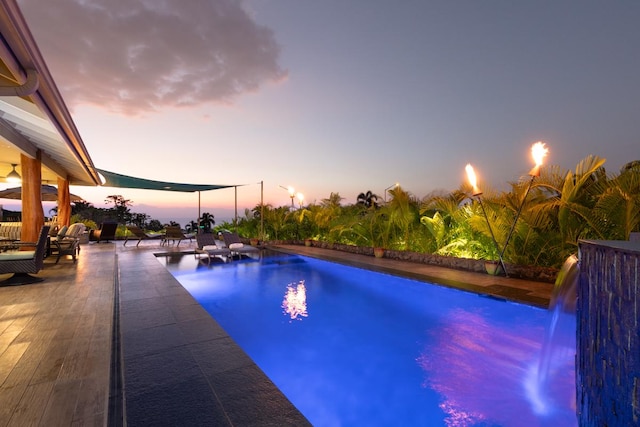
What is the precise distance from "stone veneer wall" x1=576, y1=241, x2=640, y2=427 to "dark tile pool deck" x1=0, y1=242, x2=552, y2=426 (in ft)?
5.50

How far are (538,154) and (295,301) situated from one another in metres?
5.27

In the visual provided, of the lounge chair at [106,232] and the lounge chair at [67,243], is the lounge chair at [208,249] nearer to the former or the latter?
the lounge chair at [67,243]

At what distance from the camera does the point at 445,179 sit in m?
21.6

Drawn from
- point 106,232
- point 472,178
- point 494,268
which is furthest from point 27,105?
point 106,232

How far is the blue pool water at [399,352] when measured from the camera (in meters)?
2.84

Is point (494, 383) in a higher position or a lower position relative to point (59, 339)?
lower

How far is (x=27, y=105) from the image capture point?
4.82 metres

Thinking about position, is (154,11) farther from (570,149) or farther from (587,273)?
(570,149)

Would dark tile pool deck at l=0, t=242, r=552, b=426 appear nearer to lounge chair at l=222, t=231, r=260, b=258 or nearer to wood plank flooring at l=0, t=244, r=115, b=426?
wood plank flooring at l=0, t=244, r=115, b=426

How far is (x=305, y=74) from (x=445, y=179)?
1420 centimetres

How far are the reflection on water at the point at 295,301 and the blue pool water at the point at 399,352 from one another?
0.02 m

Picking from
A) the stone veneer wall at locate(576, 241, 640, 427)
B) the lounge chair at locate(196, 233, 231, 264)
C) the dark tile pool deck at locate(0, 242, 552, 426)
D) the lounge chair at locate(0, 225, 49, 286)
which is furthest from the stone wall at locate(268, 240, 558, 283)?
the lounge chair at locate(0, 225, 49, 286)

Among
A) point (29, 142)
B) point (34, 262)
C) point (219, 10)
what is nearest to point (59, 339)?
point (34, 262)

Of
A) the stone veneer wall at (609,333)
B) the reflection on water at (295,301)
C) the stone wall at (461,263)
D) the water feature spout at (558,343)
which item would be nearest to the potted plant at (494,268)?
the stone wall at (461,263)
